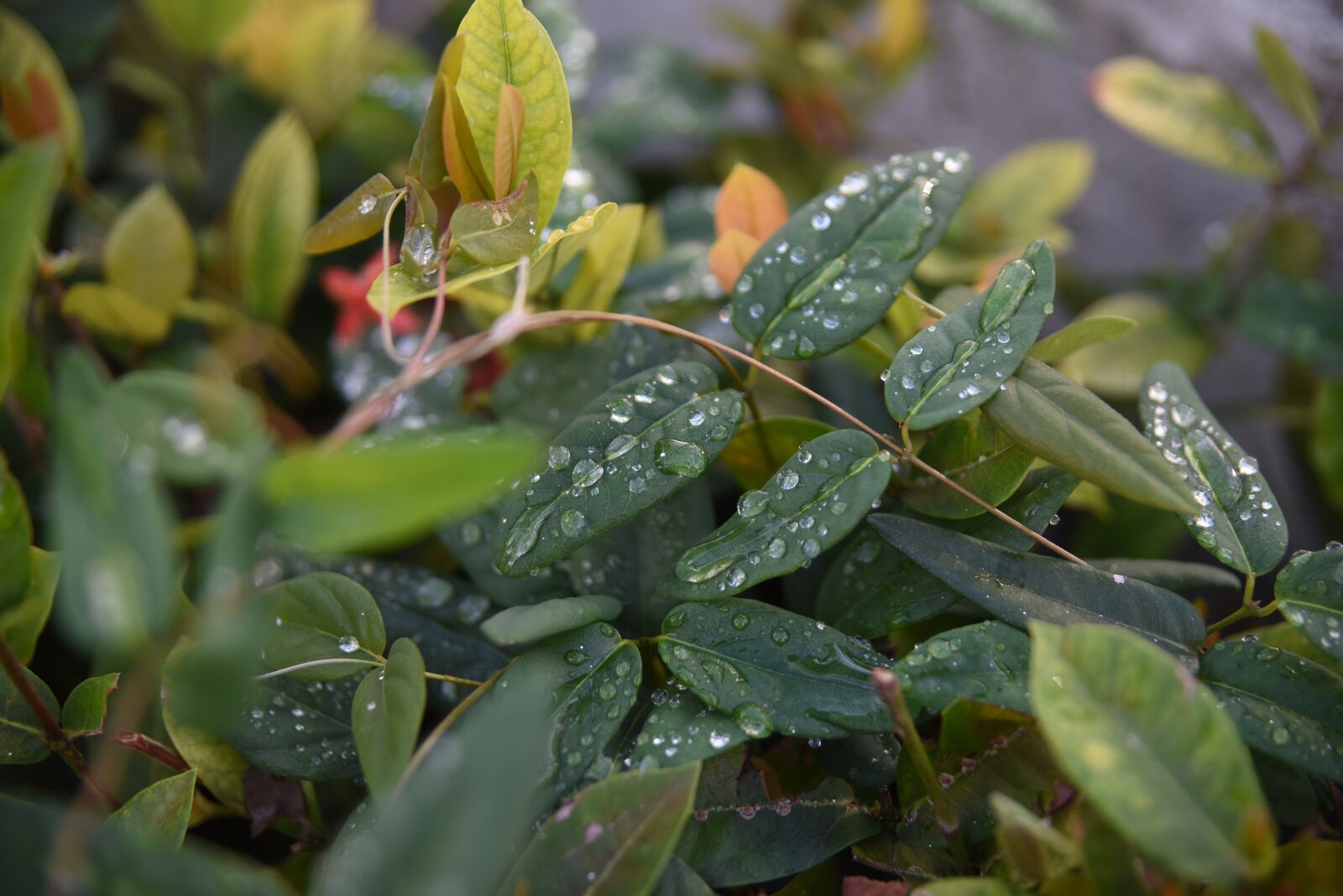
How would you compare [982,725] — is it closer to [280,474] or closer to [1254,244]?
[280,474]

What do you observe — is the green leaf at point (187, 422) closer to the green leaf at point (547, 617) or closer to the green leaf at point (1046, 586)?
the green leaf at point (547, 617)

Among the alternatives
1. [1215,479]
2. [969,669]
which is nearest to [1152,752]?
[969,669]

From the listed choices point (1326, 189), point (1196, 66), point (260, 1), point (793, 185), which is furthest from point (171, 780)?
point (1196, 66)

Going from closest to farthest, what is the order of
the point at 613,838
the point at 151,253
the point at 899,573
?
the point at 613,838
the point at 899,573
the point at 151,253

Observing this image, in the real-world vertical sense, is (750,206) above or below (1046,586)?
above

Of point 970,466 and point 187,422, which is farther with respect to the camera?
point 970,466

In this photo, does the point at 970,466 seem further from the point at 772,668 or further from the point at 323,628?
the point at 323,628
